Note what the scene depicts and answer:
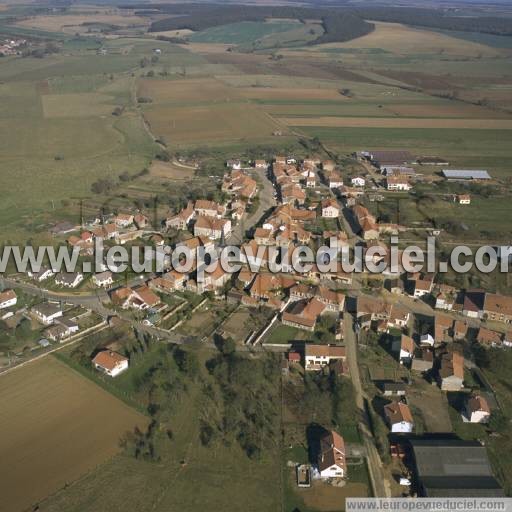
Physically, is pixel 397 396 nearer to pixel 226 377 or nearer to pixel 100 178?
pixel 226 377

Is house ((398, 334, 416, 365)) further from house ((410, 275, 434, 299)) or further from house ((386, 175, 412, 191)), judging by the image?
house ((386, 175, 412, 191))

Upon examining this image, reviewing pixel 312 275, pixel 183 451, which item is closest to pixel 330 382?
pixel 183 451

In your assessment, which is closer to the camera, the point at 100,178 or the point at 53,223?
the point at 53,223

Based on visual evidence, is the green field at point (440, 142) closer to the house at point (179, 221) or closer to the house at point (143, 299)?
the house at point (179, 221)

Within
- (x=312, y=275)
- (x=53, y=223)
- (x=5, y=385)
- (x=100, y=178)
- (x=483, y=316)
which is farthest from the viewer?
(x=100, y=178)

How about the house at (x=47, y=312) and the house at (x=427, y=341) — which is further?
the house at (x=47, y=312)

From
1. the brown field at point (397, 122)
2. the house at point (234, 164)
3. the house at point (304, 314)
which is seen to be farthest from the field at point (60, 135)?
the brown field at point (397, 122)

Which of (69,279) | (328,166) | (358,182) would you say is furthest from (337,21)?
(69,279)

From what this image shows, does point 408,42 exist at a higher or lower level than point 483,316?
higher
